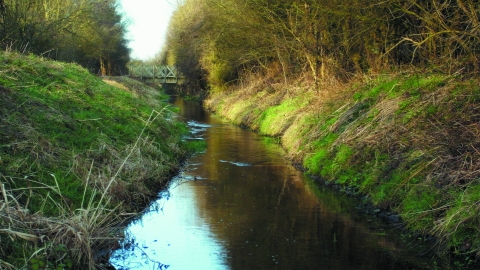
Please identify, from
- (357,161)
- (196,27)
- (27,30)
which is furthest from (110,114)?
(196,27)

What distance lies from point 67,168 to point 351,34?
1131cm

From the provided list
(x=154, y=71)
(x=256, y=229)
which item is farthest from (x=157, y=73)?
(x=256, y=229)

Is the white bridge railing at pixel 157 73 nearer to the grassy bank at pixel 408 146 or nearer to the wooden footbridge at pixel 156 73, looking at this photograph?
the wooden footbridge at pixel 156 73

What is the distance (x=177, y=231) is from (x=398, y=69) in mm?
9071

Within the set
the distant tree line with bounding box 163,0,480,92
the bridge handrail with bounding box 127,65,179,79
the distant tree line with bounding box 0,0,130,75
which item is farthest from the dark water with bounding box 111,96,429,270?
the bridge handrail with bounding box 127,65,179,79

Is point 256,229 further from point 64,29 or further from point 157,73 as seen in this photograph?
point 157,73

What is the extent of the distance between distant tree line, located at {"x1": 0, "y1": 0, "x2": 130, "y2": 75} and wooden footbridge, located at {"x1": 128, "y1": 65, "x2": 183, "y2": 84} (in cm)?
407

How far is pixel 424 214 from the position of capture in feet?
28.1

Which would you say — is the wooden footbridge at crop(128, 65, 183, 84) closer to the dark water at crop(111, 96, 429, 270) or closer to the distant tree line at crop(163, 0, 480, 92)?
the distant tree line at crop(163, 0, 480, 92)

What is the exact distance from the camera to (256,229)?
9078 millimetres

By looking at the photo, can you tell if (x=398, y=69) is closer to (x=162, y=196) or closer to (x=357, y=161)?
(x=357, y=161)

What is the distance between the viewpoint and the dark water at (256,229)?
25.0 feet

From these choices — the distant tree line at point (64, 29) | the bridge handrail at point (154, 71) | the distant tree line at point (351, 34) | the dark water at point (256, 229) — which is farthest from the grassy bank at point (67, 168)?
the bridge handrail at point (154, 71)

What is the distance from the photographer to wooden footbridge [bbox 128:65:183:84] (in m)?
64.1
